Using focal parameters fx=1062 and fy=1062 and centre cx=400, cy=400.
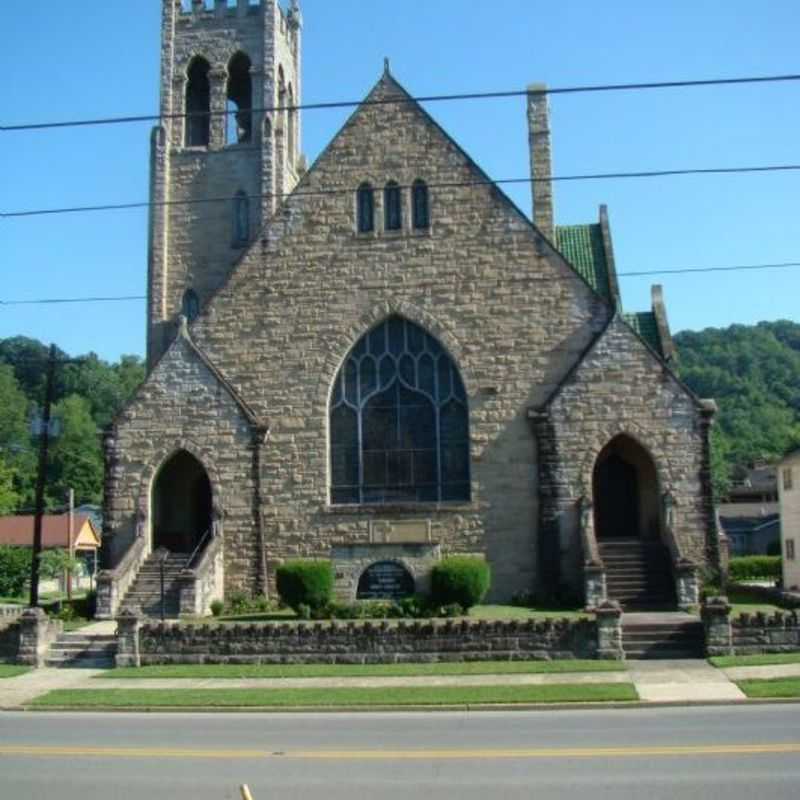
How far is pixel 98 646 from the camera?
2245cm

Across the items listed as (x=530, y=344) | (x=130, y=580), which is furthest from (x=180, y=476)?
(x=530, y=344)

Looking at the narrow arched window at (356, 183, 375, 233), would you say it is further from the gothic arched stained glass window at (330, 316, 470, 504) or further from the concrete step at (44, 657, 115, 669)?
the concrete step at (44, 657, 115, 669)

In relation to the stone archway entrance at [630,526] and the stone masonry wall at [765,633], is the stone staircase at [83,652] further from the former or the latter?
the stone masonry wall at [765,633]

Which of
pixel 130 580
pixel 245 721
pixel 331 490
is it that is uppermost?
pixel 331 490

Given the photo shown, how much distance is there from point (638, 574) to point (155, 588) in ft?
39.4

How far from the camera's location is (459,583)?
24.2m

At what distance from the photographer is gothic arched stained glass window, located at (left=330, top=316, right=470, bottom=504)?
28219mm

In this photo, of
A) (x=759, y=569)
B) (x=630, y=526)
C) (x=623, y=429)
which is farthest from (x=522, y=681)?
(x=759, y=569)

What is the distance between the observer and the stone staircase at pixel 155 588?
25891mm

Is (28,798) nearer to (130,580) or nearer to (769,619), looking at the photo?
(769,619)

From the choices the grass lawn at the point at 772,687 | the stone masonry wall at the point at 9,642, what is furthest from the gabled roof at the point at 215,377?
the grass lawn at the point at 772,687

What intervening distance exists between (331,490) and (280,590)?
3978mm

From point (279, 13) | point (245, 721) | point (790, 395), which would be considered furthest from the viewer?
point (790, 395)

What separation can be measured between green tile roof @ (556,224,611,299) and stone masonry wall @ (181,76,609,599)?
529cm
